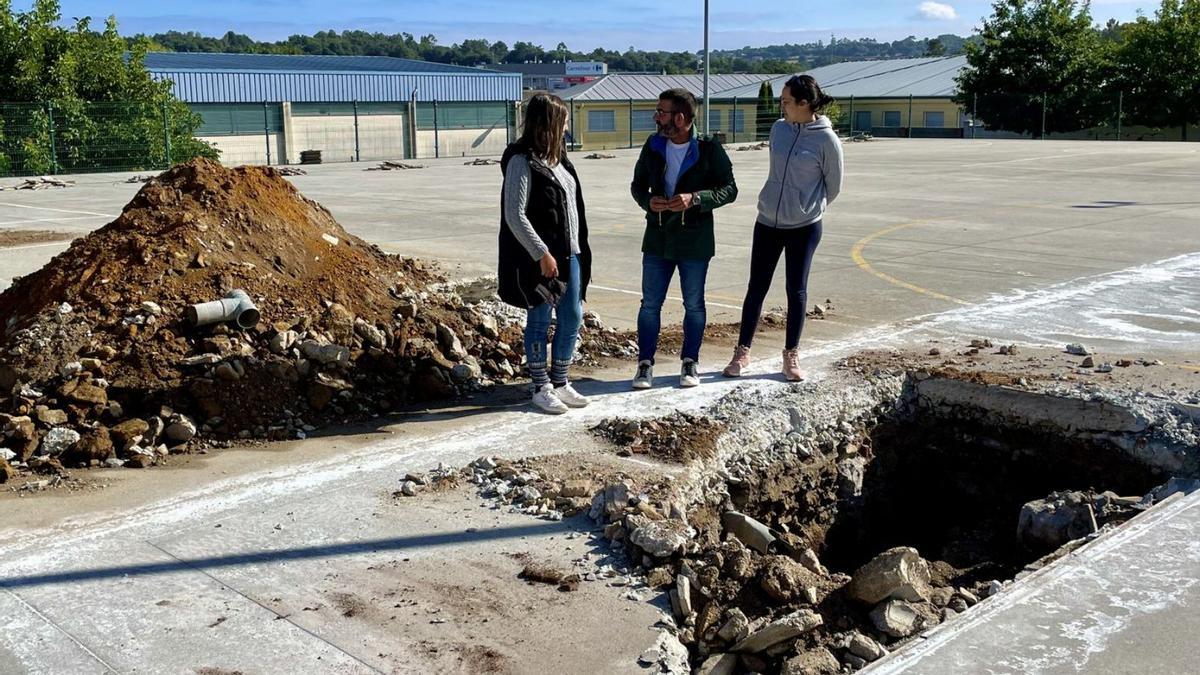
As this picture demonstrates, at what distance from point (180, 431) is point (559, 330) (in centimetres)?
222

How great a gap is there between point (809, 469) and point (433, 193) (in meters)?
17.9

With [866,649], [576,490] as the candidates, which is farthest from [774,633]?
[576,490]

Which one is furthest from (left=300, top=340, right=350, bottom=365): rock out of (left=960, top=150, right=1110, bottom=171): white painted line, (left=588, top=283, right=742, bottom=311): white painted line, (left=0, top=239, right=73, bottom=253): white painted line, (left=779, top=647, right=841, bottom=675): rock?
(left=960, top=150, right=1110, bottom=171): white painted line

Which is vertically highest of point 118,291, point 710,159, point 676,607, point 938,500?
point 710,159

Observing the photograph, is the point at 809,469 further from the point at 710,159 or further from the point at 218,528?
the point at 218,528

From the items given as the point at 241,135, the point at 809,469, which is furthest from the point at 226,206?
the point at 241,135

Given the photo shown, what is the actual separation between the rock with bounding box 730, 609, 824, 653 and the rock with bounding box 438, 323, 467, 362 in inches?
155

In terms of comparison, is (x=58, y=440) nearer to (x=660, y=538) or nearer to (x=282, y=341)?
(x=282, y=341)

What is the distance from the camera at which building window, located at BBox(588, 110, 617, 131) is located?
69.2 metres

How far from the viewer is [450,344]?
25.1 feet

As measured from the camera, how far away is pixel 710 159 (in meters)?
7.10

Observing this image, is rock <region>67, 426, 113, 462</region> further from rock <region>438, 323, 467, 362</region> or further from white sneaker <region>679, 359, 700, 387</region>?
white sneaker <region>679, 359, 700, 387</region>

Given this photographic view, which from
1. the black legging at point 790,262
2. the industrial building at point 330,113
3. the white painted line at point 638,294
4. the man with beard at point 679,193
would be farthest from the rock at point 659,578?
the industrial building at point 330,113

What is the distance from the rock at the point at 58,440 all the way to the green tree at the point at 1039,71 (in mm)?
51383
